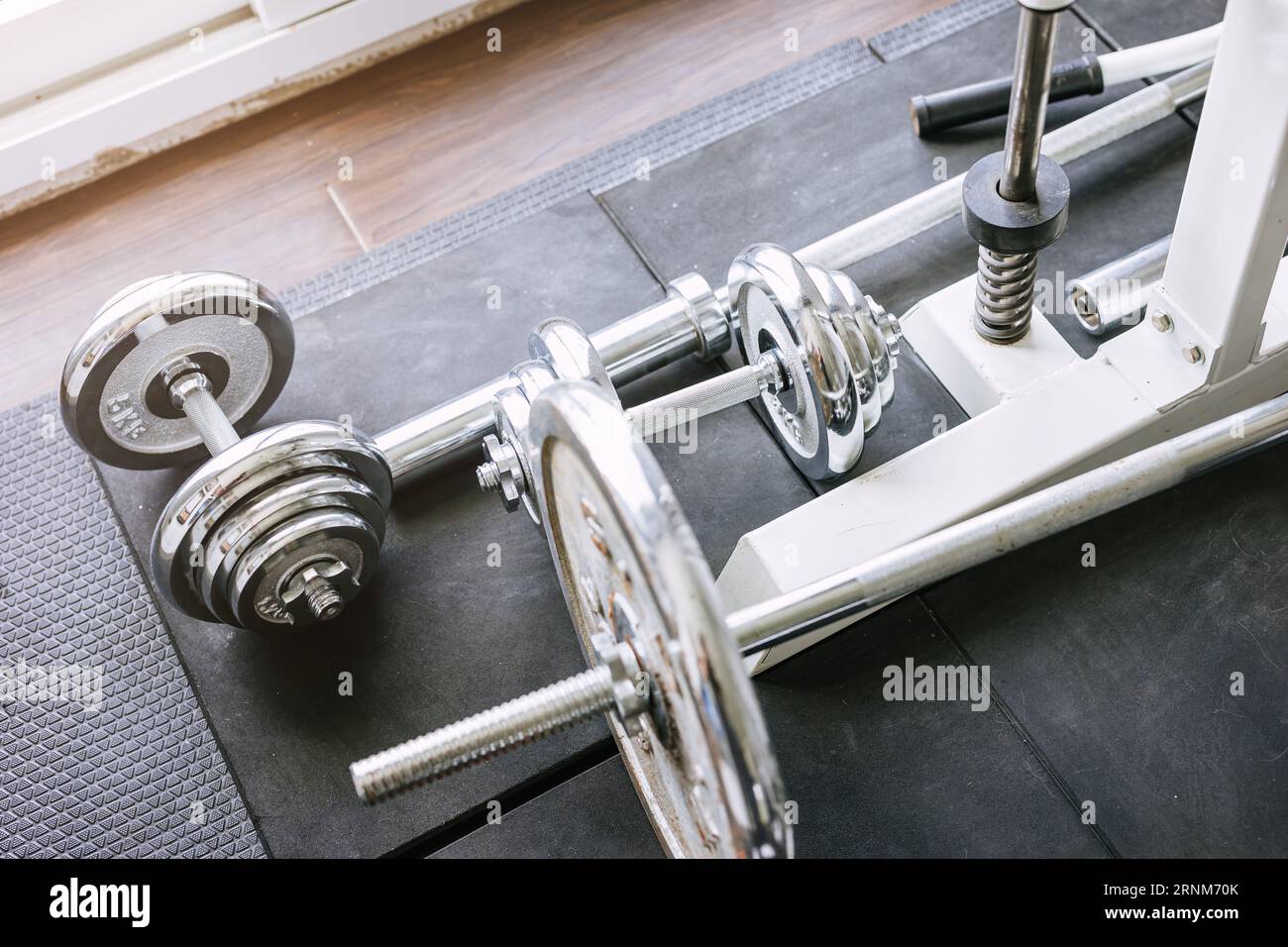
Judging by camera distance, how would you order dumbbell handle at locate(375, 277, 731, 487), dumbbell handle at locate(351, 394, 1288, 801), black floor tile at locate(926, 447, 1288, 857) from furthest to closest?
dumbbell handle at locate(375, 277, 731, 487), black floor tile at locate(926, 447, 1288, 857), dumbbell handle at locate(351, 394, 1288, 801)

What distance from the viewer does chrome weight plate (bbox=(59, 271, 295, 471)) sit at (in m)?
1.34

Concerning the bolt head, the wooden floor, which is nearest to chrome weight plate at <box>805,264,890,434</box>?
the bolt head

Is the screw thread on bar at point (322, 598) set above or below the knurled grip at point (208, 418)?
below

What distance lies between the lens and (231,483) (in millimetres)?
1236

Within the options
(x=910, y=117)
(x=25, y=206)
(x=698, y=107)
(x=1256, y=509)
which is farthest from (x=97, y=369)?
(x=1256, y=509)

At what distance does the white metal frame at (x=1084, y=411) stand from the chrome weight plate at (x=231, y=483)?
1.33 ft

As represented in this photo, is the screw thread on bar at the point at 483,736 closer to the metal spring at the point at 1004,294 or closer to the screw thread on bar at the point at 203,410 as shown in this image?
the screw thread on bar at the point at 203,410

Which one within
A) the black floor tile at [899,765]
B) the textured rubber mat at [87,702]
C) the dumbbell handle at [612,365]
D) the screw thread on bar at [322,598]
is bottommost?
the black floor tile at [899,765]

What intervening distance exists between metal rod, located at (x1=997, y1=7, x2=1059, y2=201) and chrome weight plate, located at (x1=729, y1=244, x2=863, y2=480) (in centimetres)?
20

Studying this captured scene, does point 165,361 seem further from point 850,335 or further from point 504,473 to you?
point 850,335

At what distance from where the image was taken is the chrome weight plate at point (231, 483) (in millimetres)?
1237

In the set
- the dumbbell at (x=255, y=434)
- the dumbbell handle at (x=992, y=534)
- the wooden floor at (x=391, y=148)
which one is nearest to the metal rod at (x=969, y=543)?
the dumbbell handle at (x=992, y=534)

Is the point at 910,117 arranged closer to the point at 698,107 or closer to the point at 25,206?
the point at 698,107

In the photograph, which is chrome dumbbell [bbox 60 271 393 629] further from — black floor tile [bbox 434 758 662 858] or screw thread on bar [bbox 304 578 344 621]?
black floor tile [bbox 434 758 662 858]
